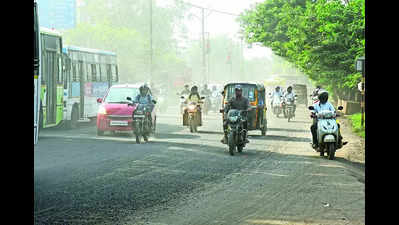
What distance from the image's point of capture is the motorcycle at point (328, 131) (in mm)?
16484

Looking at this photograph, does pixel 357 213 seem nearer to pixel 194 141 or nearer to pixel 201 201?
pixel 201 201

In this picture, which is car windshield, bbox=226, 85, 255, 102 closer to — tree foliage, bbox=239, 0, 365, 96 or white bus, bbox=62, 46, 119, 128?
white bus, bbox=62, 46, 119, 128

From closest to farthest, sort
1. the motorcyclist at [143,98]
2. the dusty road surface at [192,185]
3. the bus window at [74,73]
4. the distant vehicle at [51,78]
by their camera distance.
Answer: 1. the dusty road surface at [192,185]
2. the motorcyclist at [143,98]
3. the distant vehicle at [51,78]
4. the bus window at [74,73]

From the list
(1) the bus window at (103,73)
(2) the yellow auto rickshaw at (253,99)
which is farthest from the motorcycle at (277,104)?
(2) the yellow auto rickshaw at (253,99)

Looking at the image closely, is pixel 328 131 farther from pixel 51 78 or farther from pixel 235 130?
pixel 51 78

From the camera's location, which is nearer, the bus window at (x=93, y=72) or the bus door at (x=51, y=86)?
the bus door at (x=51, y=86)

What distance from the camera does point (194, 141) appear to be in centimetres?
2198

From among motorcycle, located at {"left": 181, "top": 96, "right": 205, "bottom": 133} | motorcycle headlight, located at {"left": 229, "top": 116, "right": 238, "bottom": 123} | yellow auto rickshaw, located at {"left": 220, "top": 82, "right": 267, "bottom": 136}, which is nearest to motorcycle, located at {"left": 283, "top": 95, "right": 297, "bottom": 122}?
motorcycle, located at {"left": 181, "top": 96, "right": 205, "bottom": 133}

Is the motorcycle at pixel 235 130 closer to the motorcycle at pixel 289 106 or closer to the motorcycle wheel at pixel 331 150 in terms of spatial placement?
the motorcycle wheel at pixel 331 150

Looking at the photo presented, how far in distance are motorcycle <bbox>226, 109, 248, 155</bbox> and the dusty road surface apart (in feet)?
0.92

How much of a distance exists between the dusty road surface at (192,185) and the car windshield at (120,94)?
146 inches

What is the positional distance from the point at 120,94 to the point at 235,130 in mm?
7607

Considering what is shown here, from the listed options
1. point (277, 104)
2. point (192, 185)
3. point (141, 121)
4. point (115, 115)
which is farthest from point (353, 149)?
point (277, 104)
